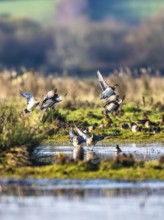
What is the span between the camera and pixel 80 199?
2169 cm

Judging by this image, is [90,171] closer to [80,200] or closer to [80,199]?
[80,199]

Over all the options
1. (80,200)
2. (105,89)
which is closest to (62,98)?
(105,89)

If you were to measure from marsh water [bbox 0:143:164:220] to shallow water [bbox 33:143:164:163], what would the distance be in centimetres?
371

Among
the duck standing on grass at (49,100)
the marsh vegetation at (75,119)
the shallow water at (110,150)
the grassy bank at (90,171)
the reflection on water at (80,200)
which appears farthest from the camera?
the duck standing on grass at (49,100)

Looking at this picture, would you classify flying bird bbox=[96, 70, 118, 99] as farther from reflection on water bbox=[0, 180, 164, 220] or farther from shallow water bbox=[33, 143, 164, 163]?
reflection on water bbox=[0, 180, 164, 220]

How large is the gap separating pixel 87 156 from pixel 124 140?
748 centimetres

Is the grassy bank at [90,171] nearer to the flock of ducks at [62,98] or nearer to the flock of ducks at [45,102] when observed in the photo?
the flock of ducks at [62,98]

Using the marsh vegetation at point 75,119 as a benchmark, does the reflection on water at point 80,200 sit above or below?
below


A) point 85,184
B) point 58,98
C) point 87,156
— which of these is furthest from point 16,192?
point 58,98

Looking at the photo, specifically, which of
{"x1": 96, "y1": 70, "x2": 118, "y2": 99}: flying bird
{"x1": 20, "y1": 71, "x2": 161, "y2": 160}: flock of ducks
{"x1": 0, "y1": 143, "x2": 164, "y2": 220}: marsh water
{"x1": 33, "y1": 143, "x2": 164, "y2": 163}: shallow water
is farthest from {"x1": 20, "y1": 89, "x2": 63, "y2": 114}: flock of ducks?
{"x1": 0, "y1": 143, "x2": 164, "y2": 220}: marsh water

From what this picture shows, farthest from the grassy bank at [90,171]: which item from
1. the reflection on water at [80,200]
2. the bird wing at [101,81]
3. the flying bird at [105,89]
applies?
the bird wing at [101,81]

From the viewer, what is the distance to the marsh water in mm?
19844

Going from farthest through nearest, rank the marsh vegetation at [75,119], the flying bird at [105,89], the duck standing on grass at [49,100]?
the flying bird at [105,89] < the duck standing on grass at [49,100] < the marsh vegetation at [75,119]

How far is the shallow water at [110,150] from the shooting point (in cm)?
2947
